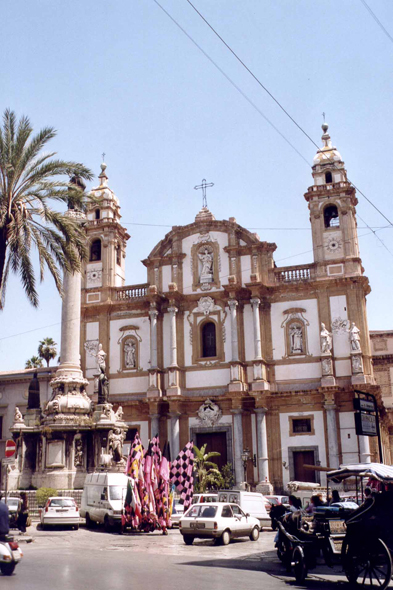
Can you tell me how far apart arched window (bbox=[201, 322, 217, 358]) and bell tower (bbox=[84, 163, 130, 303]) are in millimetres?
6823

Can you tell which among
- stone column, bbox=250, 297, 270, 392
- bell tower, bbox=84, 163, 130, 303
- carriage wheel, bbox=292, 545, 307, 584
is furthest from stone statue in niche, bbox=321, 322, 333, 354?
carriage wheel, bbox=292, 545, 307, 584

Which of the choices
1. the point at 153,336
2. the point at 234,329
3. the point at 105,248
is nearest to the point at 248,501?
the point at 234,329

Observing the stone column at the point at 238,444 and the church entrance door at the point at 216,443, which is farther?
the church entrance door at the point at 216,443

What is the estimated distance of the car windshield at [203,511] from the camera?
1838 cm

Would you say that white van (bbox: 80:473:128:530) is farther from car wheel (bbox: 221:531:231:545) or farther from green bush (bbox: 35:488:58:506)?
car wheel (bbox: 221:531:231:545)

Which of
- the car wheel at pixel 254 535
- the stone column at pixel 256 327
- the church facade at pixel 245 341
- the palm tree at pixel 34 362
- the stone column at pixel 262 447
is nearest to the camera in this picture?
the car wheel at pixel 254 535

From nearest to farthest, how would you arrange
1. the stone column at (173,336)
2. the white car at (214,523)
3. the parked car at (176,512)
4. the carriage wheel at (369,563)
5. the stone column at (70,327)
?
the carriage wheel at (369,563) < the white car at (214,523) < the parked car at (176,512) < the stone column at (70,327) < the stone column at (173,336)

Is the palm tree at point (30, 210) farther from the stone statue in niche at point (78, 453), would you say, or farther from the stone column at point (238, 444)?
the stone column at point (238, 444)

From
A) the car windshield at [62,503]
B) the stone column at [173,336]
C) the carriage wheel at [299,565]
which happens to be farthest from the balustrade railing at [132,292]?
the carriage wheel at [299,565]

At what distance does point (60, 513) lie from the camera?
70.3ft

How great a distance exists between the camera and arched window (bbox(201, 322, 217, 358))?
39.8 m

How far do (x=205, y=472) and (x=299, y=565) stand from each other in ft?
80.5

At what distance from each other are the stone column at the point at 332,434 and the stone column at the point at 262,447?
3.47 metres

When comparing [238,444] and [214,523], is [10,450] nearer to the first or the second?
[214,523]
